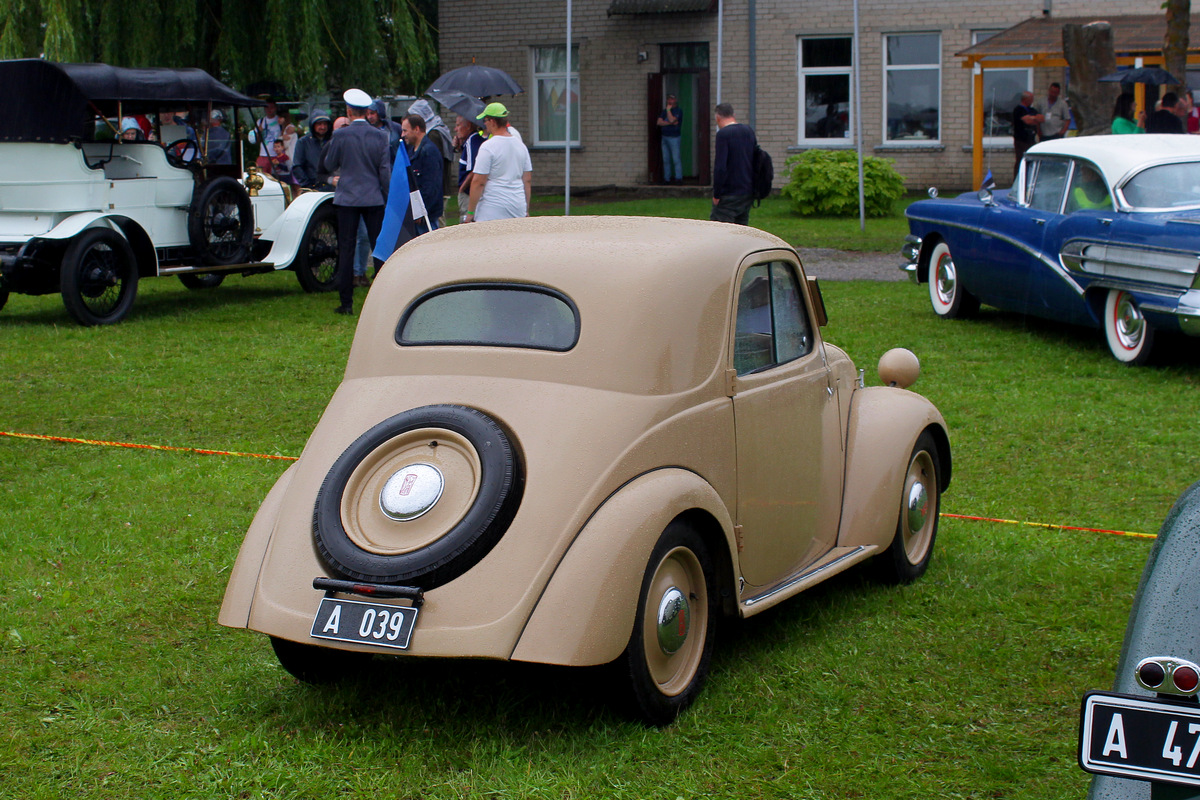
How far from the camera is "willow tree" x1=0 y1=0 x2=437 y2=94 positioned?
55.3 feet

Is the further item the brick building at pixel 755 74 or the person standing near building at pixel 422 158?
the brick building at pixel 755 74

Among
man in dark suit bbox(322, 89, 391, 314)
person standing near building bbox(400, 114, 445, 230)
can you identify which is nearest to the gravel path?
person standing near building bbox(400, 114, 445, 230)

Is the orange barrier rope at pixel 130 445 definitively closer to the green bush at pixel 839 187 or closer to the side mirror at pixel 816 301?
the side mirror at pixel 816 301

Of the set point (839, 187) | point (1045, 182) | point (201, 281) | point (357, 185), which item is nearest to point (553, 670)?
point (1045, 182)

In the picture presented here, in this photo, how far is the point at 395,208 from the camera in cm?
1090

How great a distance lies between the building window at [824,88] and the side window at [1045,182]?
15.3 meters

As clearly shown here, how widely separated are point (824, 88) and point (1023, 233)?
53.3ft

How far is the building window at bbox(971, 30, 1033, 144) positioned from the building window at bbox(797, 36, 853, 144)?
8.25 feet

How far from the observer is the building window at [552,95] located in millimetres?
27391

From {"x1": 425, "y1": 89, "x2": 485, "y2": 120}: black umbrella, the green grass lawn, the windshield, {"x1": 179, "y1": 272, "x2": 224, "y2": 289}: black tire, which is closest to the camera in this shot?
the green grass lawn

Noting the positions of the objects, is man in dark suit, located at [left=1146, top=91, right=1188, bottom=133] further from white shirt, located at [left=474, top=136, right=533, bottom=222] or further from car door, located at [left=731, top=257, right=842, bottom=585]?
car door, located at [left=731, top=257, right=842, bottom=585]

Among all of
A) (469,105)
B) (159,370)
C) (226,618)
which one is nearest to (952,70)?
(469,105)

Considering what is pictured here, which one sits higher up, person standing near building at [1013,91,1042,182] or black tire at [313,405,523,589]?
person standing near building at [1013,91,1042,182]

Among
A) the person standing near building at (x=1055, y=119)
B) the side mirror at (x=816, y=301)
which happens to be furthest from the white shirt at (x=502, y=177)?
the person standing near building at (x=1055, y=119)
